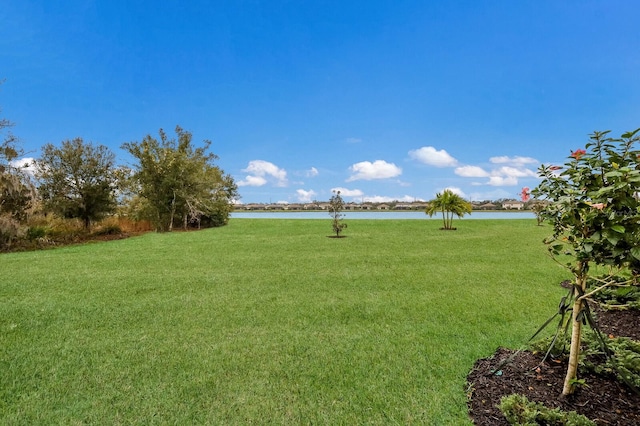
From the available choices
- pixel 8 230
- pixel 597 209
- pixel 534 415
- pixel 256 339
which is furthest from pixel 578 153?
pixel 8 230

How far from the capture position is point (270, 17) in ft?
32.3

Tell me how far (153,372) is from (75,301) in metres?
2.68

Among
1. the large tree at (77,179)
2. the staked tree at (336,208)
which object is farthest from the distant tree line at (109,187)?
the staked tree at (336,208)

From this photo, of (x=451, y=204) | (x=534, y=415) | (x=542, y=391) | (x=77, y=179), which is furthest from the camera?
(x=451, y=204)

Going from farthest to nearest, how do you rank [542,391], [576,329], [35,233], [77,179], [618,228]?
[77,179] < [35,233] < [542,391] < [576,329] < [618,228]

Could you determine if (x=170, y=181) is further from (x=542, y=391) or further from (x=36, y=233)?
(x=542, y=391)

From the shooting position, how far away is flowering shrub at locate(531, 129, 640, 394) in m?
1.38

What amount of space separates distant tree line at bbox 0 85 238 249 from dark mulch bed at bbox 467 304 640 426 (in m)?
12.3

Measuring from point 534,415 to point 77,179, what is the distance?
1511 cm

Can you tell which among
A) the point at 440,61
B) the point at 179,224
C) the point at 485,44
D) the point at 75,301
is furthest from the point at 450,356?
the point at 179,224

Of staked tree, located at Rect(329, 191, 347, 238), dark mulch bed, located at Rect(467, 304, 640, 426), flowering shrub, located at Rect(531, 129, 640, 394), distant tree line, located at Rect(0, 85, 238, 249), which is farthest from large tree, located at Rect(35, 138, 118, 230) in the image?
flowering shrub, located at Rect(531, 129, 640, 394)

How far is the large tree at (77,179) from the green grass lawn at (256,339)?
685 centimetres

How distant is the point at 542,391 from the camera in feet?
6.16

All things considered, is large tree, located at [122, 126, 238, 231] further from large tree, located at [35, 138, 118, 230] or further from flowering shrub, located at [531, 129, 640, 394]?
flowering shrub, located at [531, 129, 640, 394]
